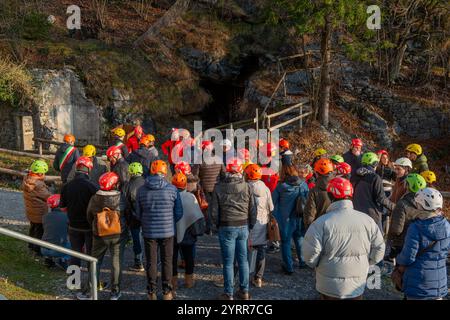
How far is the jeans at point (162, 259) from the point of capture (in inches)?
247

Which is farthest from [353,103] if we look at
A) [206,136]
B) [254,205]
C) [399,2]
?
[254,205]

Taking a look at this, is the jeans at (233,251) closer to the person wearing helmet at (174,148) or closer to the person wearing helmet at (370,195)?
the person wearing helmet at (370,195)

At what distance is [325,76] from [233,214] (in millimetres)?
11779

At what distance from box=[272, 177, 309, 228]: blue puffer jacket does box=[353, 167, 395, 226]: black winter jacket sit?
80cm

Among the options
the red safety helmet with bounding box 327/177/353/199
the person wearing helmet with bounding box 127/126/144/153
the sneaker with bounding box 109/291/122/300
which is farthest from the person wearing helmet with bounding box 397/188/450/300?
the person wearing helmet with bounding box 127/126/144/153

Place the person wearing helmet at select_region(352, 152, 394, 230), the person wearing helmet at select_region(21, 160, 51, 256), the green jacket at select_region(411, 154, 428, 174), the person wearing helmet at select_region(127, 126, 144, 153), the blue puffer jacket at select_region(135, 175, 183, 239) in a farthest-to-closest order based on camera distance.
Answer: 1. the person wearing helmet at select_region(127, 126, 144, 153)
2. the green jacket at select_region(411, 154, 428, 174)
3. the person wearing helmet at select_region(21, 160, 51, 256)
4. the person wearing helmet at select_region(352, 152, 394, 230)
5. the blue puffer jacket at select_region(135, 175, 183, 239)

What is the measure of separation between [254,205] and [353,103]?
1403 cm

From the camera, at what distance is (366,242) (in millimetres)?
4871

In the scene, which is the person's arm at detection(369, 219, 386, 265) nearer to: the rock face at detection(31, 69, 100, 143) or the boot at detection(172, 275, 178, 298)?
the boot at detection(172, 275, 178, 298)

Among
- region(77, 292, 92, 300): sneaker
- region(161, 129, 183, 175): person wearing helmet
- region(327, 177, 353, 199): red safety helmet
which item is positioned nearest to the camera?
region(327, 177, 353, 199): red safety helmet

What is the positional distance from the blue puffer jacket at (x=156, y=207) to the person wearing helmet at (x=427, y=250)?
286 cm

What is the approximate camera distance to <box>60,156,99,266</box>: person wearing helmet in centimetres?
655

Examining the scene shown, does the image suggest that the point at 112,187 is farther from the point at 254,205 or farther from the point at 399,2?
the point at 399,2
